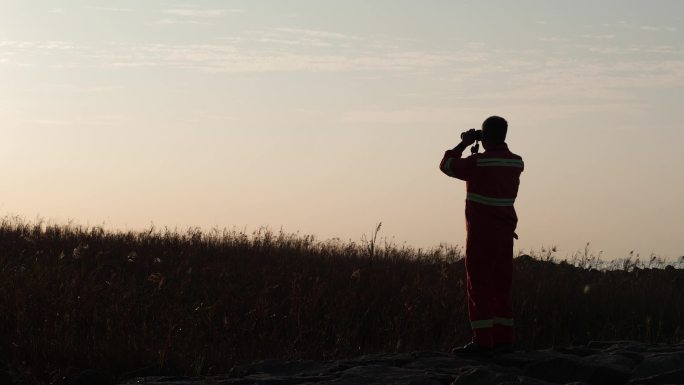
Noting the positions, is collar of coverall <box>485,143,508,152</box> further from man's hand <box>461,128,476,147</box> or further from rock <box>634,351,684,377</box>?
rock <box>634,351,684,377</box>

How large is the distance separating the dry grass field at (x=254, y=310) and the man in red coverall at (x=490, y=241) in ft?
5.75

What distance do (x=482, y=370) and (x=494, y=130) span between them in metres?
2.59

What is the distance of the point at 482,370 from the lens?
5766mm

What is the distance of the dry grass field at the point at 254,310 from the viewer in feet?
26.0

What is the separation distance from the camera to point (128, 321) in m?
9.19

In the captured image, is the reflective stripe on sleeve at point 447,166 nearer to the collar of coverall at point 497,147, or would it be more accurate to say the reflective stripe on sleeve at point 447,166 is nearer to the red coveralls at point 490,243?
the red coveralls at point 490,243

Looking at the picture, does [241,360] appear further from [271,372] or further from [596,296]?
[596,296]

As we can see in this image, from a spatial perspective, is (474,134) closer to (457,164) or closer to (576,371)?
(457,164)

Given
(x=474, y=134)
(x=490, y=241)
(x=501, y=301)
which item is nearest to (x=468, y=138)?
(x=474, y=134)

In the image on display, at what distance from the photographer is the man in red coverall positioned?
24.3 feet

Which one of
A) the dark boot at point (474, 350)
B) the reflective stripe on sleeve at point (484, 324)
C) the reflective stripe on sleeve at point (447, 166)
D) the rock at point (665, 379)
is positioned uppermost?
the reflective stripe on sleeve at point (447, 166)

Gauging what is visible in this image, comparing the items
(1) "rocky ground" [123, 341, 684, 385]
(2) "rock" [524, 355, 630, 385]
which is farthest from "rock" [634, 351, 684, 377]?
(2) "rock" [524, 355, 630, 385]

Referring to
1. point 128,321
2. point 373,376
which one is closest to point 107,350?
point 128,321

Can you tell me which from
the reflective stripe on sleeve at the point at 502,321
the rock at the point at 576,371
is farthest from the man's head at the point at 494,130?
the rock at the point at 576,371
